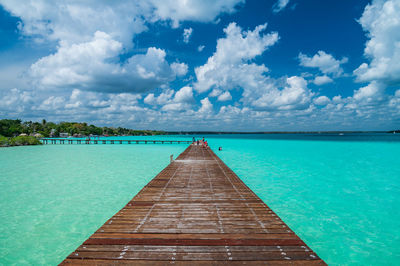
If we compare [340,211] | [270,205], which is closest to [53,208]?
[270,205]

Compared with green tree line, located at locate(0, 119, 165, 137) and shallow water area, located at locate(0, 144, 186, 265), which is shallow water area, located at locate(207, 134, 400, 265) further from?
green tree line, located at locate(0, 119, 165, 137)

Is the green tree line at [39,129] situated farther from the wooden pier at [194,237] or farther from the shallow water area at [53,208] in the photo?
the wooden pier at [194,237]

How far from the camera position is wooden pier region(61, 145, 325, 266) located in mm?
3705

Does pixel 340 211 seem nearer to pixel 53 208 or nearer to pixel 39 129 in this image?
pixel 53 208

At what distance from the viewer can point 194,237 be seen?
451cm

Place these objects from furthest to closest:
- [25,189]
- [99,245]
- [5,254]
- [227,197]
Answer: [25,189] < [227,197] < [5,254] < [99,245]

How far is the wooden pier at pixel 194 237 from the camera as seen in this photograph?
371 centimetres

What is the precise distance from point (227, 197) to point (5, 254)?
695cm

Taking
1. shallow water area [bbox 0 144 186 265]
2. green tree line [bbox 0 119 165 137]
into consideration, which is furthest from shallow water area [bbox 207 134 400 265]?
green tree line [bbox 0 119 165 137]

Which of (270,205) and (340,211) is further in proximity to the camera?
(270,205)

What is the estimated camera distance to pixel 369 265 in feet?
19.0

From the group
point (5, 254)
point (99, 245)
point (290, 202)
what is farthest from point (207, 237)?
point (290, 202)

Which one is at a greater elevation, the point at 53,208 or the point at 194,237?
the point at 194,237

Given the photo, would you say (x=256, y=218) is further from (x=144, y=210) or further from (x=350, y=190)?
(x=350, y=190)
